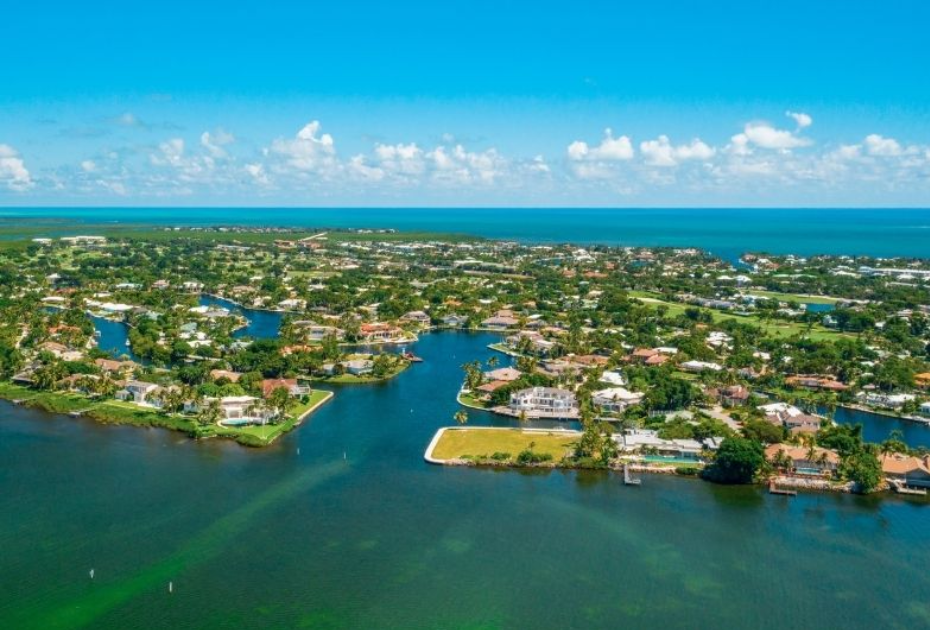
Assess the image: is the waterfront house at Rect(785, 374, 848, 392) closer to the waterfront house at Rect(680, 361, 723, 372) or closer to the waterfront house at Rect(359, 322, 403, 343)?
the waterfront house at Rect(680, 361, 723, 372)

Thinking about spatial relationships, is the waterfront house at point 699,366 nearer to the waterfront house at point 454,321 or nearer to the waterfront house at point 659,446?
the waterfront house at point 659,446

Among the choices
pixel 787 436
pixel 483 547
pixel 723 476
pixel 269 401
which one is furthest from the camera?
pixel 269 401

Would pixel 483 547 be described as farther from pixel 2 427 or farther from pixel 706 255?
pixel 706 255

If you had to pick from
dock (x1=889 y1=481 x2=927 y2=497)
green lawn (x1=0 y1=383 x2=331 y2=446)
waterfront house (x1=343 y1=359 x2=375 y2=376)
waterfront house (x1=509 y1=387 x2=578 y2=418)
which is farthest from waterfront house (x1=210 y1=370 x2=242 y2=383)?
dock (x1=889 y1=481 x2=927 y2=497)

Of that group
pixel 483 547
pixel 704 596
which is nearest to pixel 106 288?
pixel 483 547

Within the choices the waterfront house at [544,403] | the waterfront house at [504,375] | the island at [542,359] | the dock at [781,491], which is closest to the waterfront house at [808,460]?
the island at [542,359]

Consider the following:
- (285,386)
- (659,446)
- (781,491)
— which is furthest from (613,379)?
(285,386)

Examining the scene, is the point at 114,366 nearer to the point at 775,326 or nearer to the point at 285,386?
the point at 285,386

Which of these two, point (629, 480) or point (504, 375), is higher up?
point (504, 375)
